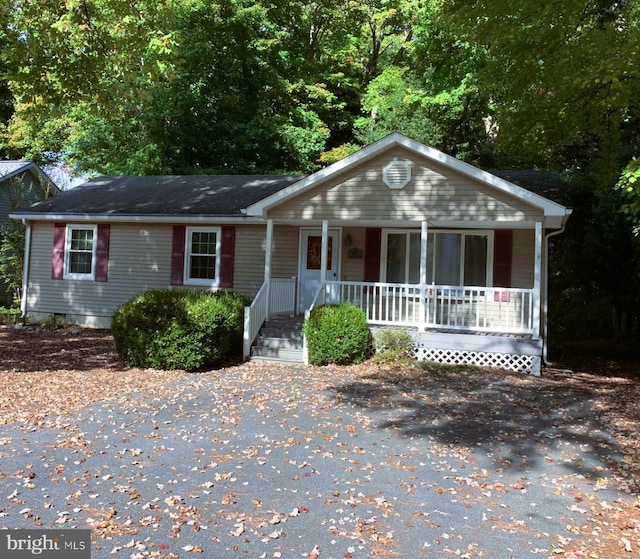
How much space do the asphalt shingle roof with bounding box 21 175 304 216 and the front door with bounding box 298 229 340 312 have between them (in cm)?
187

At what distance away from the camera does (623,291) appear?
14031mm

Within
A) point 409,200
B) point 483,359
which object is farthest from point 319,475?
point 409,200

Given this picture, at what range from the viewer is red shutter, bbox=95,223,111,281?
14.5 meters

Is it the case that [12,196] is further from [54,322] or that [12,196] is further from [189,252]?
[189,252]

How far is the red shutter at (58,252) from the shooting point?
48.8 ft

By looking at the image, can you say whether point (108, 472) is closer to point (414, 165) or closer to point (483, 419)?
point (483, 419)

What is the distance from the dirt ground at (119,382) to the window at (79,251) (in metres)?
1.73

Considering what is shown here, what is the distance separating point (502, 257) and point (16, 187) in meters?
19.7

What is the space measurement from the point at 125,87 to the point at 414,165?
20.9ft

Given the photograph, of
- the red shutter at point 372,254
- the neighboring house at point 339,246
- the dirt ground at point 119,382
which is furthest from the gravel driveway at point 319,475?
the red shutter at point 372,254

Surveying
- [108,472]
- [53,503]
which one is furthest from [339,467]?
[53,503]

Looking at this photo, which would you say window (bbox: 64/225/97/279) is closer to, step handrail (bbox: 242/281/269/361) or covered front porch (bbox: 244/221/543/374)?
covered front porch (bbox: 244/221/543/374)

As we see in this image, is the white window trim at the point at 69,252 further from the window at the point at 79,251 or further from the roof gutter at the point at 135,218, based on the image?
the roof gutter at the point at 135,218

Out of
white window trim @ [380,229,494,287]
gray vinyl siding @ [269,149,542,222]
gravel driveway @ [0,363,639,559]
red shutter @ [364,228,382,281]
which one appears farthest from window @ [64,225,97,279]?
white window trim @ [380,229,494,287]
